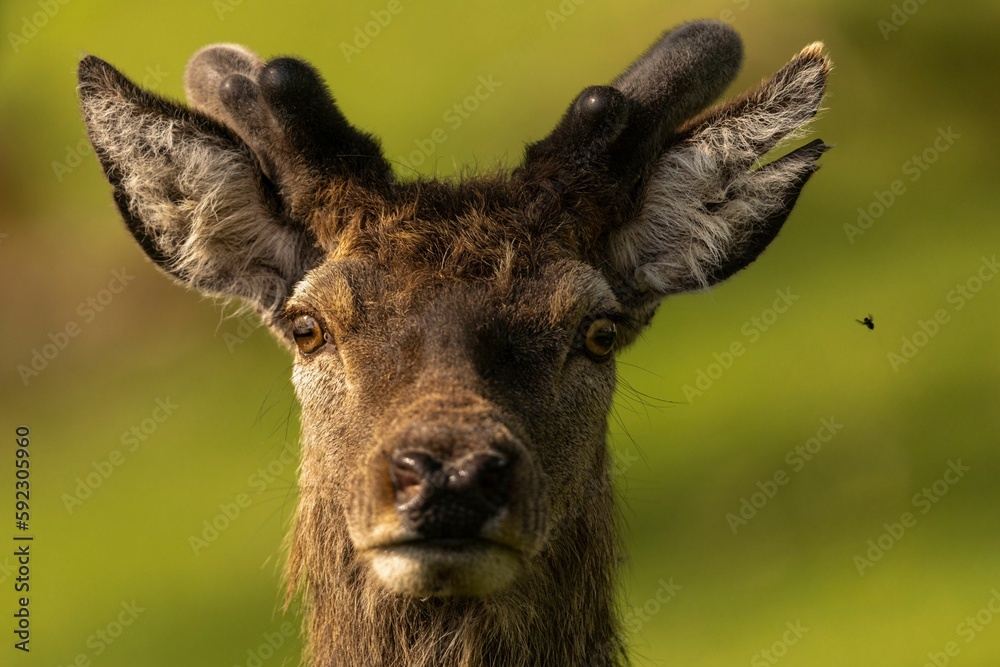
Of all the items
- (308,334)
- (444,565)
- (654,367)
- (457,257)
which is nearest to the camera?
(444,565)

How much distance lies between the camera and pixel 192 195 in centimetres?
667

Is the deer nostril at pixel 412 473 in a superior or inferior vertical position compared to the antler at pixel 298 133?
inferior

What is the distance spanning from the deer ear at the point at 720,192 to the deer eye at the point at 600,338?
2.35ft

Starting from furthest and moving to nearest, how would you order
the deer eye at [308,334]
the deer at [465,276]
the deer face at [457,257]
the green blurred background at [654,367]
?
the green blurred background at [654,367], the deer eye at [308,334], the deer at [465,276], the deer face at [457,257]

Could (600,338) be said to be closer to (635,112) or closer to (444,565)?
(635,112)

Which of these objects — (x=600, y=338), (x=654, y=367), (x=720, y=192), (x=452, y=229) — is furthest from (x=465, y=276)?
(x=654, y=367)

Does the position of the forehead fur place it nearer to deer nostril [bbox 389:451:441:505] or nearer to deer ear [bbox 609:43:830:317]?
deer ear [bbox 609:43:830:317]

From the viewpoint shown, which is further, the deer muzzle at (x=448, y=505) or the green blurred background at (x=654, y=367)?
the green blurred background at (x=654, y=367)

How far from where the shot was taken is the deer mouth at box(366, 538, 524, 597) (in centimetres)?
490

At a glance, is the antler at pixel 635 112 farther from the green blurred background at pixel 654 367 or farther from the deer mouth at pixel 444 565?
the green blurred background at pixel 654 367

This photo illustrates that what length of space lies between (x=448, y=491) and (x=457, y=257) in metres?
1.60

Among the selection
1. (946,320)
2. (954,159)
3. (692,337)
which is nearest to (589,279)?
(692,337)

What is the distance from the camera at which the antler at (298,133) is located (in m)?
6.19

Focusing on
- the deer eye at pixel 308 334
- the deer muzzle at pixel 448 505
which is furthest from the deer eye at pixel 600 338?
the deer eye at pixel 308 334
